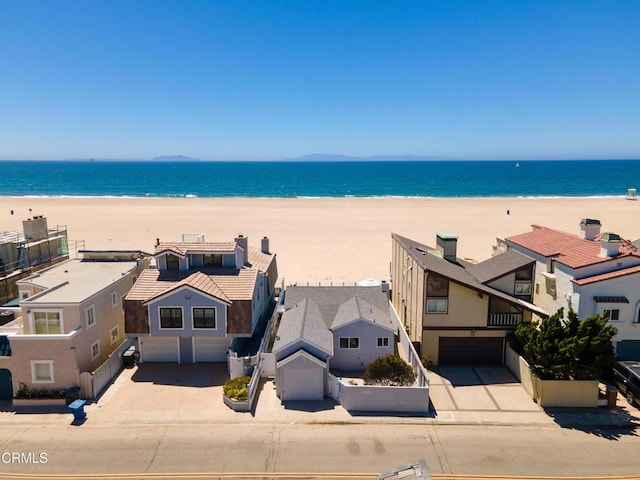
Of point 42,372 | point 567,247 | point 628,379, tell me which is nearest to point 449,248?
point 567,247

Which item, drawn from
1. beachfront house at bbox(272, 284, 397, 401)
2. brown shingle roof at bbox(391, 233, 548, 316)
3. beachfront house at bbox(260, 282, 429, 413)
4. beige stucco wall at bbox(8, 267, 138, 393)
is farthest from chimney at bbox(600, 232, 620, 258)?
beige stucco wall at bbox(8, 267, 138, 393)

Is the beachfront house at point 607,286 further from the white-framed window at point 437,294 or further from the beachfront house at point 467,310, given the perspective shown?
the white-framed window at point 437,294

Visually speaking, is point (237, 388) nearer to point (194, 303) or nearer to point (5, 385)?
point (194, 303)

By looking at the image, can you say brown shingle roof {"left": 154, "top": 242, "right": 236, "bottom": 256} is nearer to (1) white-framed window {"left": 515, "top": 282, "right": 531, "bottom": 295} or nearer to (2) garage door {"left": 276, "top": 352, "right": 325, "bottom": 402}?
(2) garage door {"left": 276, "top": 352, "right": 325, "bottom": 402}

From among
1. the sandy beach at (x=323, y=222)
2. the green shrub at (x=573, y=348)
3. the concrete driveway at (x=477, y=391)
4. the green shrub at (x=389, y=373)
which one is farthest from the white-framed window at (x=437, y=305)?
the sandy beach at (x=323, y=222)

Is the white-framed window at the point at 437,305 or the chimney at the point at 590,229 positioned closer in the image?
the white-framed window at the point at 437,305

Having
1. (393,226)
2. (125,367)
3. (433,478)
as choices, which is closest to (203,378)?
(125,367)

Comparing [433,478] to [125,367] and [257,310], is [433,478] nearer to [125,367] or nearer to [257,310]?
[257,310]
